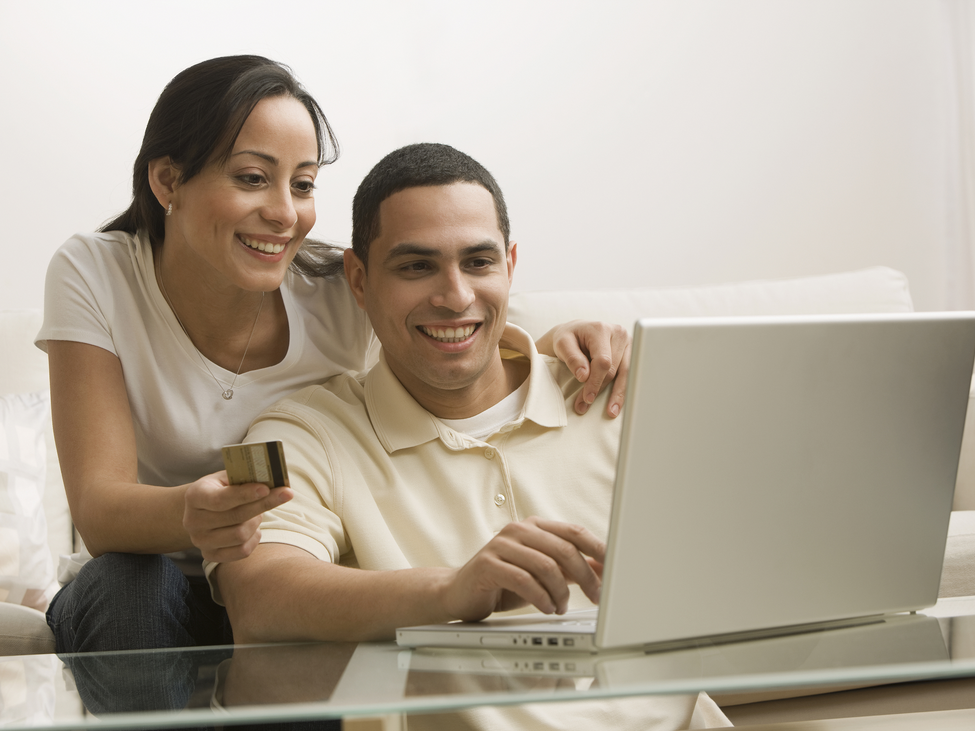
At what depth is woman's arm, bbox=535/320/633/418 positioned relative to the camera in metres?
1.37

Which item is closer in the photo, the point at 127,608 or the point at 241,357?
the point at 127,608

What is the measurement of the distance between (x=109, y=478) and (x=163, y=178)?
1.53 feet

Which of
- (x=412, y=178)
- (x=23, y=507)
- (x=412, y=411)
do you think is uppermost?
(x=412, y=178)

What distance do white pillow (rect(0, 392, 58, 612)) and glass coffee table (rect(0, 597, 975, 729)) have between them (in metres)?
0.88

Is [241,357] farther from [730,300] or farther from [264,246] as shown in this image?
[730,300]

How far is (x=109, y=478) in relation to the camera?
1.18m

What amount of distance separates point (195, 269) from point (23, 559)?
2.12 feet

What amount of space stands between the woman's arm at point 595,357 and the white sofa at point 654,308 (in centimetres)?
41

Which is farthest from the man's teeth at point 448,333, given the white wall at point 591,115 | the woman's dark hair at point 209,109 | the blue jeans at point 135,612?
the white wall at point 591,115

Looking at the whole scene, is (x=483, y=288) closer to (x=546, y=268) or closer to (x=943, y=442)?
(x=943, y=442)

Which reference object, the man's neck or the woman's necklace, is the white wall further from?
the man's neck

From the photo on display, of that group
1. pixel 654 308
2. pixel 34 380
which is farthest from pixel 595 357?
pixel 34 380

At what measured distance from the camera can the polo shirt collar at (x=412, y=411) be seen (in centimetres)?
129

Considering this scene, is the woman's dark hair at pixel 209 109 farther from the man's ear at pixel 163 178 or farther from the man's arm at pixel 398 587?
the man's arm at pixel 398 587
